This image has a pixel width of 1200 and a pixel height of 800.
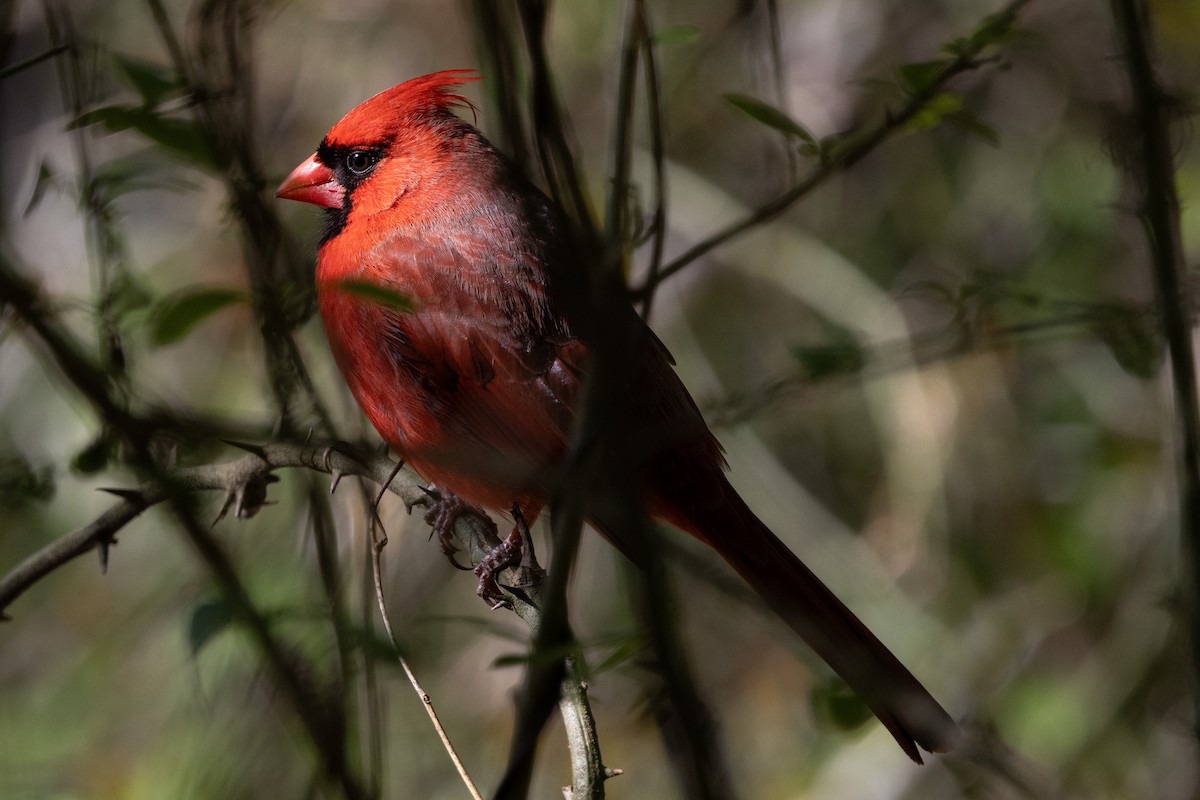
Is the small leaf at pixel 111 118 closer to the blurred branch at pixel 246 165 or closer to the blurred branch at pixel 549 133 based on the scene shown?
the blurred branch at pixel 246 165

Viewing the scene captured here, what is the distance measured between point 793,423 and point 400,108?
5.49 ft

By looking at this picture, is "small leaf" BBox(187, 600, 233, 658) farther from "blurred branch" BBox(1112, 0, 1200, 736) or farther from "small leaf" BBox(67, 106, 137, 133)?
"blurred branch" BBox(1112, 0, 1200, 736)

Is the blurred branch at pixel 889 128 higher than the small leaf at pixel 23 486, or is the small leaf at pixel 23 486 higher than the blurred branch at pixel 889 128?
the blurred branch at pixel 889 128

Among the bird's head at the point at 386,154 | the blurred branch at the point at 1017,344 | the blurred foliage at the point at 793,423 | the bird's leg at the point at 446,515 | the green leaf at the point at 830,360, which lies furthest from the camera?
the blurred foliage at the point at 793,423

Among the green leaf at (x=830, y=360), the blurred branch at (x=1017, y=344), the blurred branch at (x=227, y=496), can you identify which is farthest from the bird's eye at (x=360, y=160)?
the green leaf at (x=830, y=360)

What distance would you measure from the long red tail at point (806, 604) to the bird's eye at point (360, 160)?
0.89 meters

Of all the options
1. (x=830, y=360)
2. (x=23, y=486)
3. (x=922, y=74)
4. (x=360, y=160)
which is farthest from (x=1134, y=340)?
(x=360, y=160)

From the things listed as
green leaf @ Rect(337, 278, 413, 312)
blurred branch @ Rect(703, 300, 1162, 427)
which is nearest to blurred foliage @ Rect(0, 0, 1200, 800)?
blurred branch @ Rect(703, 300, 1162, 427)

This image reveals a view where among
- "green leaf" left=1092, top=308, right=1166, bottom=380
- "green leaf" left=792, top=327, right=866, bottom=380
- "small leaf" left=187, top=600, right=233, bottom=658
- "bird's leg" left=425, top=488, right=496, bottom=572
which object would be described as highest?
"green leaf" left=1092, top=308, right=1166, bottom=380

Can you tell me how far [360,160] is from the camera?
8.07ft

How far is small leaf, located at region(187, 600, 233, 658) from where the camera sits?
119cm

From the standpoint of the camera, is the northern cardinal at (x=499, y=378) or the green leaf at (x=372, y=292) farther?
the northern cardinal at (x=499, y=378)

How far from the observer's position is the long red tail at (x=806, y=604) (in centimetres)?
163

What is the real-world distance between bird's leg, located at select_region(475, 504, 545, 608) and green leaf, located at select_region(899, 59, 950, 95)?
62 centimetres
